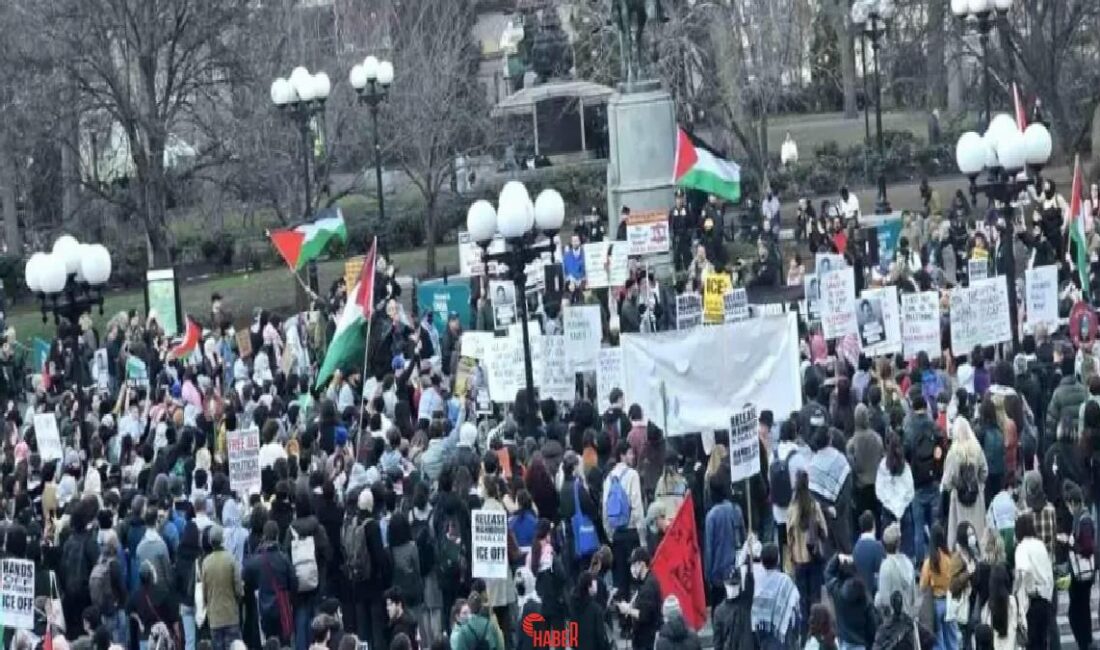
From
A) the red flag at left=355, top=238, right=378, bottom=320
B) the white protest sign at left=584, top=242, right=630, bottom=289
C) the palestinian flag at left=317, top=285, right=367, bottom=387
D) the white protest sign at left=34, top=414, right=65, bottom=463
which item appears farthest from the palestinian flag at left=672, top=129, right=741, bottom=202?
the white protest sign at left=34, top=414, right=65, bottom=463

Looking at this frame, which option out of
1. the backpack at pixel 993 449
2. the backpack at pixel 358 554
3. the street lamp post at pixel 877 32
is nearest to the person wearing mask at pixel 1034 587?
the backpack at pixel 993 449

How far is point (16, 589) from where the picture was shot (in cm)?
1783

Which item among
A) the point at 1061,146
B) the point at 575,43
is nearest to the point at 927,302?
the point at 1061,146

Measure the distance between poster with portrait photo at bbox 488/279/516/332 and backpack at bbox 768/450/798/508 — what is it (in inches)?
475

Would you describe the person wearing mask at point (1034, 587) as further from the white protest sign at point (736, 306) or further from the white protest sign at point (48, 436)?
the white protest sign at point (48, 436)

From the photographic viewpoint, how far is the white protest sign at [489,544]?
17.9m

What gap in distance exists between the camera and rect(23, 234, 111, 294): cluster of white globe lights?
26.1 m

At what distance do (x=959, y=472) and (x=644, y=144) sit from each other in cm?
2114

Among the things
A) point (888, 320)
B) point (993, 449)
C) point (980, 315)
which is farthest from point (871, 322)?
point (993, 449)

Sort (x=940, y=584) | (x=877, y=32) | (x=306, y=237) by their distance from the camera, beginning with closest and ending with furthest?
(x=940, y=584) → (x=306, y=237) → (x=877, y=32)

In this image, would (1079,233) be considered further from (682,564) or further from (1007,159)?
(682,564)

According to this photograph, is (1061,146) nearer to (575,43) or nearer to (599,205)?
(599,205)

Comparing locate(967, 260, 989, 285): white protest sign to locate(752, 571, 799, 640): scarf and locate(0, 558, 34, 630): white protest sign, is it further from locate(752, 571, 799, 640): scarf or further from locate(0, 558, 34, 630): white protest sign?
locate(0, 558, 34, 630): white protest sign

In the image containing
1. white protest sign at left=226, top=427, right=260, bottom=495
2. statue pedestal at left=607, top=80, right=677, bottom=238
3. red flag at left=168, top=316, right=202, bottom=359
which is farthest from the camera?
statue pedestal at left=607, top=80, right=677, bottom=238
